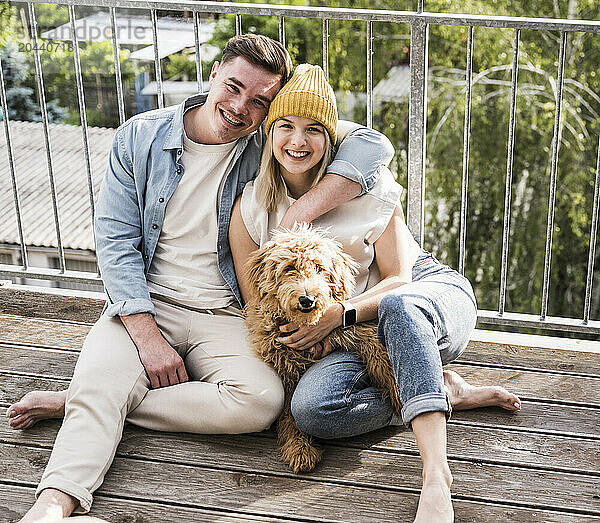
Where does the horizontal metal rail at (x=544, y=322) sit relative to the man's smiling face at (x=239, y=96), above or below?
below

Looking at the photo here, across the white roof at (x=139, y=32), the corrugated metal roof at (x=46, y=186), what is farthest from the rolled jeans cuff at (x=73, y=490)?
the corrugated metal roof at (x=46, y=186)

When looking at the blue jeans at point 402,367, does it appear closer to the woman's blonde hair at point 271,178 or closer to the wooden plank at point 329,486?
the wooden plank at point 329,486

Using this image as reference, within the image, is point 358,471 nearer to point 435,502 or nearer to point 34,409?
point 435,502

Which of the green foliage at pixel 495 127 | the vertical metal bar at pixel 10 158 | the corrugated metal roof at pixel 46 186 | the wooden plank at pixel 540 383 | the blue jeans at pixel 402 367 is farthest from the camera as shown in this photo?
the green foliage at pixel 495 127

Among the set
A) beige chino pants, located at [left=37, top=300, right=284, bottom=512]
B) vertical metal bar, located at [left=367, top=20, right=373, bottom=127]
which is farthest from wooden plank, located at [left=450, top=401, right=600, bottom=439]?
vertical metal bar, located at [left=367, top=20, right=373, bottom=127]

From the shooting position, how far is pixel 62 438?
1.87 metres

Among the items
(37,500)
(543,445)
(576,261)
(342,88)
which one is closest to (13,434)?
(37,500)

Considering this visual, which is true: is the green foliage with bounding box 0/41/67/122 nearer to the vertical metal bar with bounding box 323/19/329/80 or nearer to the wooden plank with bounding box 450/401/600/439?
the vertical metal bar with bounding box 323/19/329/80

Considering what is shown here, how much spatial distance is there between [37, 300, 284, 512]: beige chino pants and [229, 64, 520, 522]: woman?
129 millimetres

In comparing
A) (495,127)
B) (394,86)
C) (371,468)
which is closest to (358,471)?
(371,468)

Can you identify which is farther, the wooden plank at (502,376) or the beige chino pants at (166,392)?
the wooden plank at (502,376)

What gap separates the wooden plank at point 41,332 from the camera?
261 centimetres

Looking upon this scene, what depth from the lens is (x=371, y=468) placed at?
1.96 m

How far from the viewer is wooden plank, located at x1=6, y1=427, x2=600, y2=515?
186 cm
